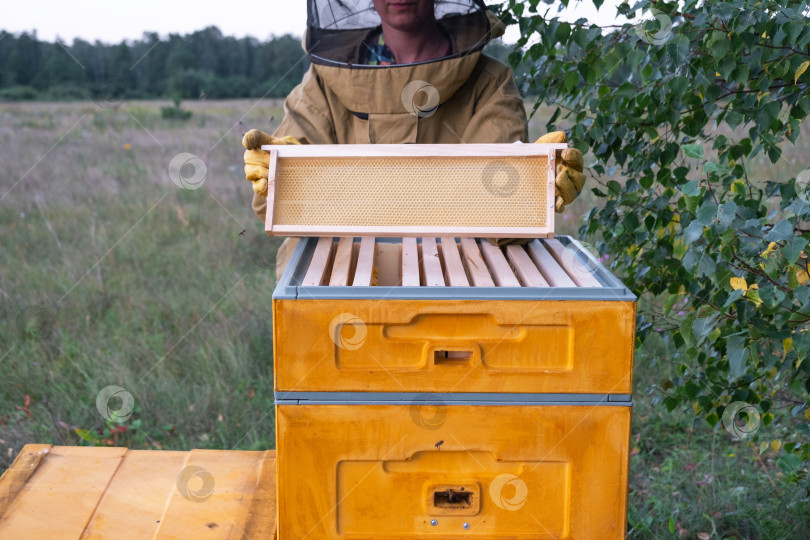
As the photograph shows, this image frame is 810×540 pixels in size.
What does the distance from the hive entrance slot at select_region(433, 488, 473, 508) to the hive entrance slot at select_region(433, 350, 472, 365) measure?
11.8 inches

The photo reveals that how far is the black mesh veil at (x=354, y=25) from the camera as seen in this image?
2.55 m

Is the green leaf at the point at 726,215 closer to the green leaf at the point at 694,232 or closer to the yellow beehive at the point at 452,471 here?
the green leaf at the point at 694,232

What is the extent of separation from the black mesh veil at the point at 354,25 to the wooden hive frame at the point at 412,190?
826mm

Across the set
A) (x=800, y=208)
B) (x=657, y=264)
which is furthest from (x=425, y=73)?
(x=800, y=208)

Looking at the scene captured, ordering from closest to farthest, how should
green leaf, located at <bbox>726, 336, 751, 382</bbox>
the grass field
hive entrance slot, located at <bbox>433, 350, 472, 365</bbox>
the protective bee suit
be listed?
hive entrance slot, located at <bbox>433, 350, 472, 365</bbox>
green leaf, located at <bbox>726, 336, 751, 382</bbox>
the protective bee suit
the grass field

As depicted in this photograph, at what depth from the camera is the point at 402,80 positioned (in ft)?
7.63

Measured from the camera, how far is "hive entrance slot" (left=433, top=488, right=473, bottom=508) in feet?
5.35

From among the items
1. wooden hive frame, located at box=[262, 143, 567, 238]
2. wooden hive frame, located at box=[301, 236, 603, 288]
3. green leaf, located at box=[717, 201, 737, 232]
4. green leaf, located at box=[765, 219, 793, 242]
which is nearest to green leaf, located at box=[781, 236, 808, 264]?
green leaf, located at box=[765, 219, 793, 242]

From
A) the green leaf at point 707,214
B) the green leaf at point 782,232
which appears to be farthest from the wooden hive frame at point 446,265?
the green leaf at point 782,232

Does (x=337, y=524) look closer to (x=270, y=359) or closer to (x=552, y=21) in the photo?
(x=552, y=21)

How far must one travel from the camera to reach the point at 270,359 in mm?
4059

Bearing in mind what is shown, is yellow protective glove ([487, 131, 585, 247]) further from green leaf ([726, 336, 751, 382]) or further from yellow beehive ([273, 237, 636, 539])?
green leaf ([726, 336, 751, 382])

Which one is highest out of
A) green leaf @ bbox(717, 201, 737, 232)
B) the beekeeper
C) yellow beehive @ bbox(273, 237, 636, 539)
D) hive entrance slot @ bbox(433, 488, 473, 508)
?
the beekeeper

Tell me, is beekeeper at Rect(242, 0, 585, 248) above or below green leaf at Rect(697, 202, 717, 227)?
above
